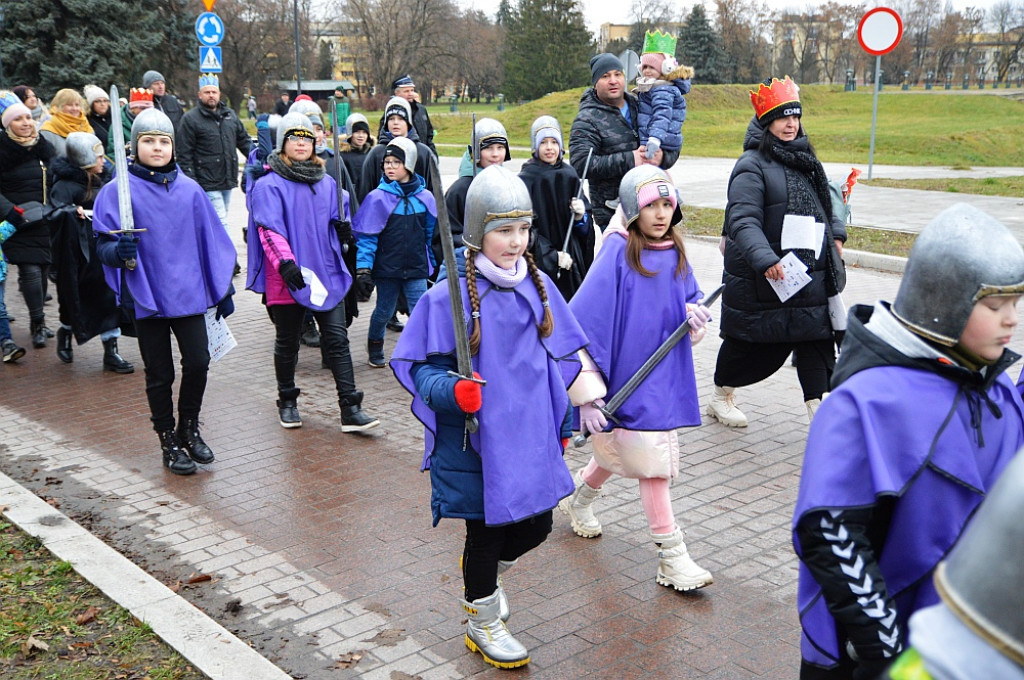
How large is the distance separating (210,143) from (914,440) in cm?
1153

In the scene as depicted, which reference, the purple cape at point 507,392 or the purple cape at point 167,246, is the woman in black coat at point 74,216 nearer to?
the purple cape at point 167,246

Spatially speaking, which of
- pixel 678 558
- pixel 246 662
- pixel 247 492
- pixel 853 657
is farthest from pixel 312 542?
pixel 853 657

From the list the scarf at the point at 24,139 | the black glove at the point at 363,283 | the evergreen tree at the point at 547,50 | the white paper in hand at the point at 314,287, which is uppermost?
the evergreen tree at the point at 547,50

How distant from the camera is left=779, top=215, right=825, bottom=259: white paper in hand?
6.15 metres

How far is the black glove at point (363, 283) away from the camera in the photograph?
7965 millimetres

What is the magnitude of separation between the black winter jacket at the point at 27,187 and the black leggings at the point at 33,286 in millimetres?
118

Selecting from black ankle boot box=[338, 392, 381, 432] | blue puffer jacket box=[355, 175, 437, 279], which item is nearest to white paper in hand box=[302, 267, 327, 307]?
black ankle boot box=[338, 392, 381, 432]

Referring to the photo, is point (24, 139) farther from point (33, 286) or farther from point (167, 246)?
point (167, 246)

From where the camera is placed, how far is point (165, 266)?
6.27 m

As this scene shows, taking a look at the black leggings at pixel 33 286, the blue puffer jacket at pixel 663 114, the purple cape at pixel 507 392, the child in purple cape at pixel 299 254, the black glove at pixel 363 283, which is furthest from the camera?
the black leggings at pixel 33 286

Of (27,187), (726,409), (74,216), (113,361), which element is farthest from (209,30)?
(726,409)

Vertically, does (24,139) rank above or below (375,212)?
above

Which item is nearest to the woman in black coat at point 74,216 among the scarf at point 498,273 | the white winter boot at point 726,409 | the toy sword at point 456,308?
the white winter boot at point 726,409

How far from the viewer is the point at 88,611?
178 inches
